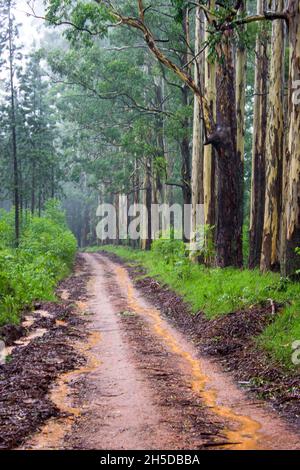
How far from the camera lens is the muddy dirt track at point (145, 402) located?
4824 mm

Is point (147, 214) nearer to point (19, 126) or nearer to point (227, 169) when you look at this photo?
point (19, 126)

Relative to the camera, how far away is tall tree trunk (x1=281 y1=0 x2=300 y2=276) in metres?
9.58

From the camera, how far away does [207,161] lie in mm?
16922

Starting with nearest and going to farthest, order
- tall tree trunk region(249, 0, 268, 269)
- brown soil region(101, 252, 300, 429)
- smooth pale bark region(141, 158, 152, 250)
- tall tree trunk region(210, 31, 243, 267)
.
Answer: brown soil region(101, 252, 300, 429) < tall tree trunk region(210, 31, 243, 267) < tall tree trunk region(249, 0, 268, 269) < smooth pale bark region(141, 158, 152, 250)

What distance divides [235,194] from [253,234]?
14.2 feet

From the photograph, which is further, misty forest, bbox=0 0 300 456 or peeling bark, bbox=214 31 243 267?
peeling bark, bbox=214 31 243 267

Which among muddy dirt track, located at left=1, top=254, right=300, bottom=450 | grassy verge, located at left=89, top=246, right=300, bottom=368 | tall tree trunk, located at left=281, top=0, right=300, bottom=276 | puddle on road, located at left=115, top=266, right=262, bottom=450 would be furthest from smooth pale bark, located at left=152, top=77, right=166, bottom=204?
muddy dirt track, located at left=1, top=254, right=300, bottom=450

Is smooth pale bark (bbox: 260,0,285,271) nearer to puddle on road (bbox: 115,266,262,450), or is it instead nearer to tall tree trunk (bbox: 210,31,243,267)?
tall tree trunk (bbox: 210,31,243,267)

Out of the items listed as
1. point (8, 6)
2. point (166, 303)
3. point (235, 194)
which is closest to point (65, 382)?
point (166, 303)

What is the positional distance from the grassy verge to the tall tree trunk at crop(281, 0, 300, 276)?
717 mm

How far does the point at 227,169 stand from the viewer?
45.0 feet

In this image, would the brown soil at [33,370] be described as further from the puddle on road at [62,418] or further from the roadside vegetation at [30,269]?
the roadside vegetation at [30,269]

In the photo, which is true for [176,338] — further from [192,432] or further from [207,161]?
[207,161]
